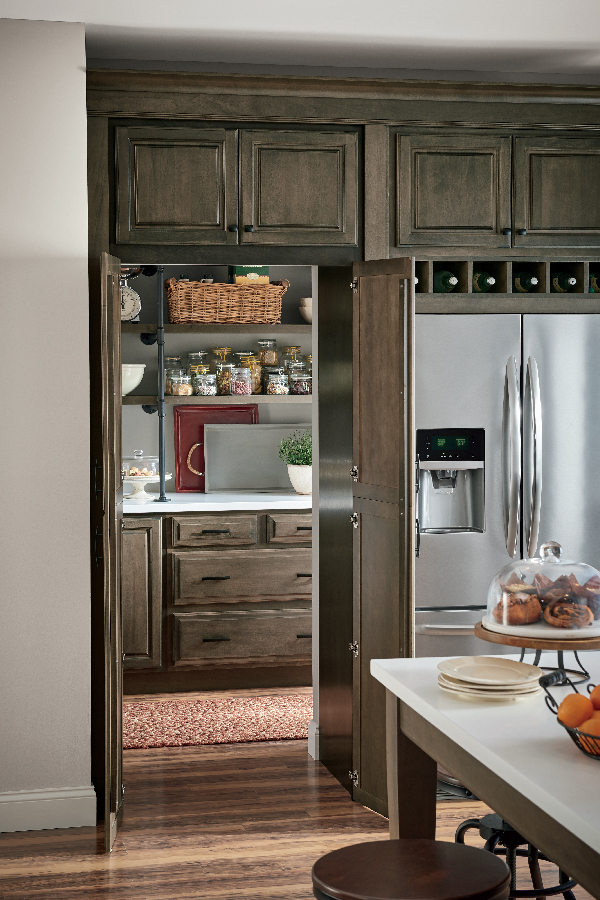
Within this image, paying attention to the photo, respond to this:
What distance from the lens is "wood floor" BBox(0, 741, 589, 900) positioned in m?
2.93

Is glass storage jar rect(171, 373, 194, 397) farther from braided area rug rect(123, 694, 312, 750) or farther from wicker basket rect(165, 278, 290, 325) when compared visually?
braided area rug rect(123, 694, 312, 750)

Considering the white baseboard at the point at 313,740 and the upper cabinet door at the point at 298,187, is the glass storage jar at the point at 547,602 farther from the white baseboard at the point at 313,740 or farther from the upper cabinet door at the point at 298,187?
the white baseboard at the point at 313,740

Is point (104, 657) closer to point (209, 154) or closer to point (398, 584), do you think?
point (398, 584)

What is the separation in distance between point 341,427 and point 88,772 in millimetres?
1601

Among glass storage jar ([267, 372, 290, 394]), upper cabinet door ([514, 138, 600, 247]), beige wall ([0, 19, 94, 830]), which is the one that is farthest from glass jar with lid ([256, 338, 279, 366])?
beige wall ([0, 19, 94, 830])

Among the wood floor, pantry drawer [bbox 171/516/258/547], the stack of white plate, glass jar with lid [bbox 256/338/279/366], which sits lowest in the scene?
the wood floor

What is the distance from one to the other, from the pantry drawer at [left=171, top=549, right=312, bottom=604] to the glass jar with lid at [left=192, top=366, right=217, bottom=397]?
36.9 inches

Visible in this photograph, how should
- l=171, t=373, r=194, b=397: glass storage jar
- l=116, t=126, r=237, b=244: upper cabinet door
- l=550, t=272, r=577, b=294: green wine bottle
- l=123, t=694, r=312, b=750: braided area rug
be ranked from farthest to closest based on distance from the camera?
l=171, t=373, r=194, b=397: glass storage jar < l=123, t=694, r=312, b=750: braided area rug < l=550, t=272, r=577, b=294: green wine bottle < l=116, t=126, r=237, b=244: upper cabinet door

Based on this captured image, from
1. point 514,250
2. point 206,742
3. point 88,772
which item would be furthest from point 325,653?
point 514,250

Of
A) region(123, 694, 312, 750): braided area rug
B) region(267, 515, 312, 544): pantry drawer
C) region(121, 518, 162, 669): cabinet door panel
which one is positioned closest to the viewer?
region(123, 694, 312, 750): braided area rug

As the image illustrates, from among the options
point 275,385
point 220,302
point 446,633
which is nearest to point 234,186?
point 220,302

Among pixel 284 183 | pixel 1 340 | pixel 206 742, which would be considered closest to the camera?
pixel 1 340

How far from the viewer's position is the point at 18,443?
3.38 m

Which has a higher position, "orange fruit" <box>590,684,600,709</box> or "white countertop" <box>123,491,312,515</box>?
"orange fruit" <box>590,684,600,709</box>
